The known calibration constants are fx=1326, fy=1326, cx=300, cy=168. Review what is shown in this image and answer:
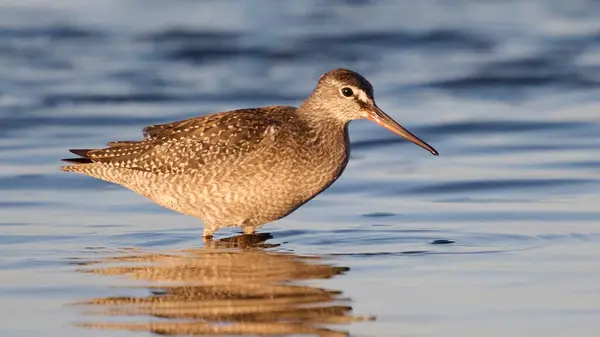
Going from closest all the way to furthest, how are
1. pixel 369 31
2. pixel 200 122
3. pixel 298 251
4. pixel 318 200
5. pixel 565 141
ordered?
pixel 298 251 < pixel 200 122 < pixel 318 200 < pixel 565 141 < pixel 369 31

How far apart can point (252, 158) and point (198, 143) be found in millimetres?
532

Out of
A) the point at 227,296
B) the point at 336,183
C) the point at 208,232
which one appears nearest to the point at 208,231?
the point at 208,232

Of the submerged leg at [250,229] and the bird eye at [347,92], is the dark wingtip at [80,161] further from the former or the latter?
the bird eye at [347,92]

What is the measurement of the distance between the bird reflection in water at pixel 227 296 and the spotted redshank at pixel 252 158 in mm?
374

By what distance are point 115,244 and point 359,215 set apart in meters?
2.14

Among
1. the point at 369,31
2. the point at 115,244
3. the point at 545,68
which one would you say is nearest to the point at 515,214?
the point at 115,244

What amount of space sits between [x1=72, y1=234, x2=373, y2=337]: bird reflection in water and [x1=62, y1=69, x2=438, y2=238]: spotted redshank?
0.37 metres

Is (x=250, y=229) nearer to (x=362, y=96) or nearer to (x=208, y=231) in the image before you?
(x=208, y=231)

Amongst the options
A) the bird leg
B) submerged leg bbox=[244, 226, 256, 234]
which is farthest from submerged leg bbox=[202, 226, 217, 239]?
submerged leg bbox=[244, 226, 256, 234]

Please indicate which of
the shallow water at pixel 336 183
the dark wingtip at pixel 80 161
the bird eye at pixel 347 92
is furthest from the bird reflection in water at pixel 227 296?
the dark wingtip at pixel 80 161

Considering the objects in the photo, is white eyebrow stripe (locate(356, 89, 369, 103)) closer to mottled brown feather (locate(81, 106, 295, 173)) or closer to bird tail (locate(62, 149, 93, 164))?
mottled brown feather (locate(81, 106, 295, 173))

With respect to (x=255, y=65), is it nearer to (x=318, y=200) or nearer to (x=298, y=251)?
(x=318, y=200)

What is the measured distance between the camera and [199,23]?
2058 cm

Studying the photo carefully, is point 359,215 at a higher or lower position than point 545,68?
lower
